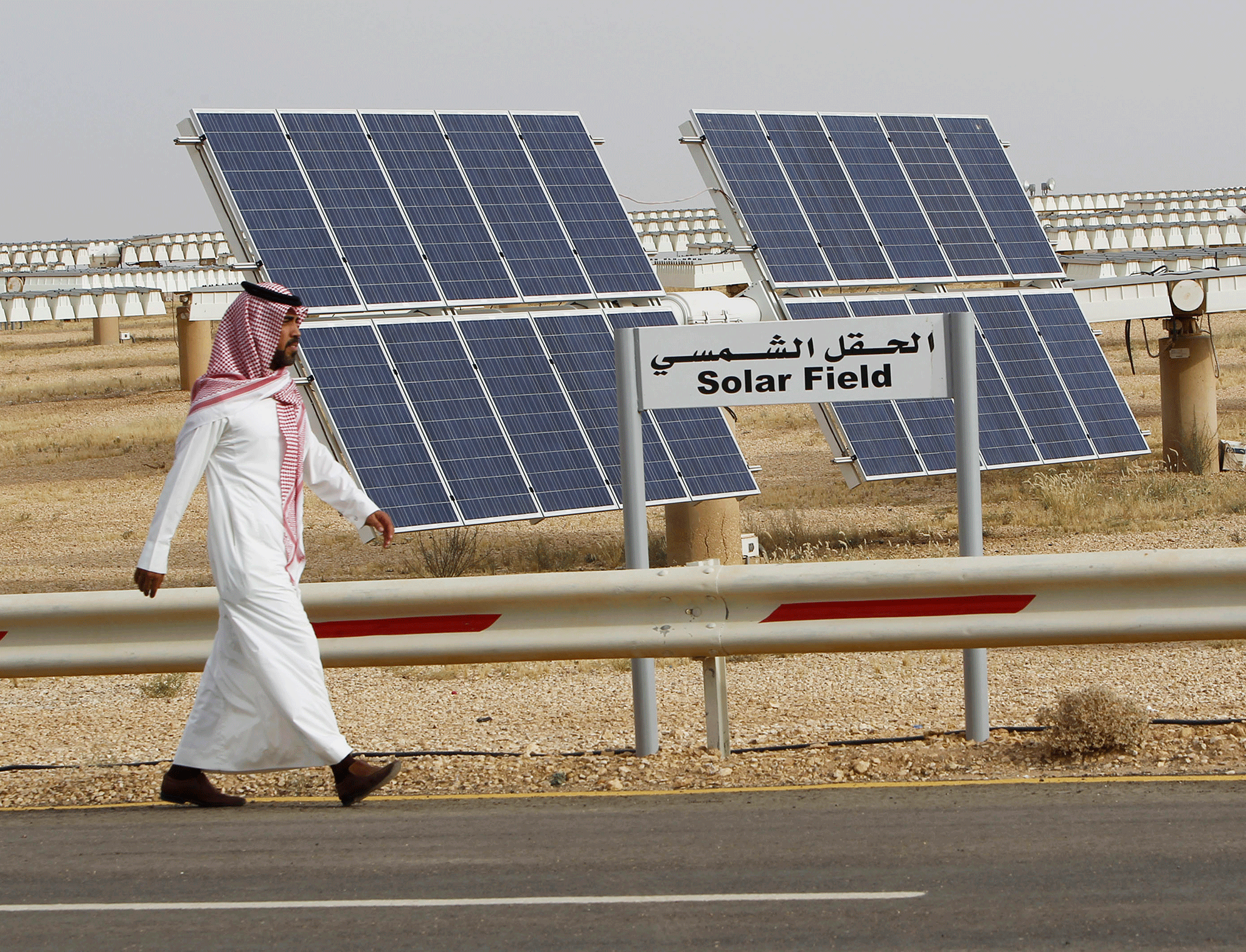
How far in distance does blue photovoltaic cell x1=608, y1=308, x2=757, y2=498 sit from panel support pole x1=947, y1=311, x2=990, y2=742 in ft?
17.9

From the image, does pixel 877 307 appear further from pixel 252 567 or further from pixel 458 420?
pixel 252 567

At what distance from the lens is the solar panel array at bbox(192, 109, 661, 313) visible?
13.8 meters

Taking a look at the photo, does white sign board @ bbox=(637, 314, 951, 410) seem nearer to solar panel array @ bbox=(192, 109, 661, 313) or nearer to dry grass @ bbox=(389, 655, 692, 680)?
dry grass @ bbox=(389, 655, 692, 680)

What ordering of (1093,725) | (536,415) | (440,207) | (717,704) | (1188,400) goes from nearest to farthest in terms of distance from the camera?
(1093,725), (717,704), (536,415), (440,207), (1188,400)

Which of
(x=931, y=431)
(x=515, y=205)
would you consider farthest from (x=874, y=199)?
(x=515, y=205)

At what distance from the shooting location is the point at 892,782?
7.28m

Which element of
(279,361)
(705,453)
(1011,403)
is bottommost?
(705,453)

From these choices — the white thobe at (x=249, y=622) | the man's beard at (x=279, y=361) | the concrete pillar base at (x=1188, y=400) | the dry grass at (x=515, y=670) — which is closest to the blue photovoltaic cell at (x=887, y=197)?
the concrete pillar base at (x=1188, y=400)

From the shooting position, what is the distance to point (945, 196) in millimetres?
17453

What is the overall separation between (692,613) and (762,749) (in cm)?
95

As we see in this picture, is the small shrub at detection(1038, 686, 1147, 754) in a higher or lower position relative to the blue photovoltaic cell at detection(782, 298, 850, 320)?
lower

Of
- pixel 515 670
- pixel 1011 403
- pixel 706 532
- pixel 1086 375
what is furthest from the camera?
pixel 1086 375

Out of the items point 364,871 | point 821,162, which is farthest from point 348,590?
point 821,162

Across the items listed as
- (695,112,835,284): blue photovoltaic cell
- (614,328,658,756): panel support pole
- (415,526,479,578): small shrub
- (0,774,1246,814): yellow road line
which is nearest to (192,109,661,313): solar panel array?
(695,112,835,284): blue photovoltaic cell
